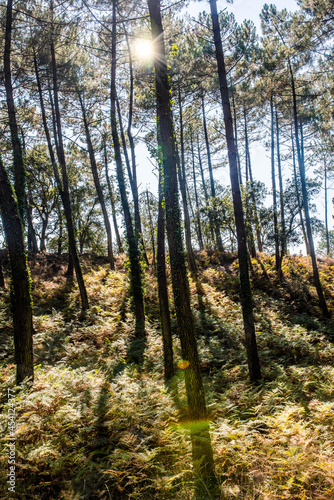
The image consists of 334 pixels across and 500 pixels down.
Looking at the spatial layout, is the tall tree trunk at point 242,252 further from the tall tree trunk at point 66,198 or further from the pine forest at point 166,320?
the tall tree trunk at point 66,198

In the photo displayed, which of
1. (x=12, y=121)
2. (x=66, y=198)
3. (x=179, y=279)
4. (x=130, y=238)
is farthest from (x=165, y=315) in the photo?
(x=66, y=198)

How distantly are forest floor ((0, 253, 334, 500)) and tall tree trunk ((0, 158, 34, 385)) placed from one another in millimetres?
472

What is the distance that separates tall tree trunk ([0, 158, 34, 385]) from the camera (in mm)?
5895

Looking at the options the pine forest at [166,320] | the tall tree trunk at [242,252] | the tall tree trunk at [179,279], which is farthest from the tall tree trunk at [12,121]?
the tall tree trunk at [242,252]

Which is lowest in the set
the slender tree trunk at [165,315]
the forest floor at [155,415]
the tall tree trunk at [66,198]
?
the forest floor at [155,415]

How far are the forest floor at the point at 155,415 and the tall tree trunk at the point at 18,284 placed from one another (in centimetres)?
47

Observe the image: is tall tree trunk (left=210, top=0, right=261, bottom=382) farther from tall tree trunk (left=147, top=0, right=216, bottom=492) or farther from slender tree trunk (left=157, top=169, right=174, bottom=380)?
tall tree trunk (left=147, top=0, right=216, bottom=492)

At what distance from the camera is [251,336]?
6957 millimetres

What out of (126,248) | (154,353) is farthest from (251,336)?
(126,248)

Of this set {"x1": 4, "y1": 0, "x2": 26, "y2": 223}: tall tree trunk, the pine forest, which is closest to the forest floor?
the pine forest

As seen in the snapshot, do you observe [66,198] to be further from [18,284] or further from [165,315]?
[165,315]

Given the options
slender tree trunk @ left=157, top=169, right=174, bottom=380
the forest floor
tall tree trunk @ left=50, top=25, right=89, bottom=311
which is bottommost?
the forest floor

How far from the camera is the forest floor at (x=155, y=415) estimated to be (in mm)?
3312

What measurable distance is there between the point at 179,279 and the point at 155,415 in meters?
2.63
